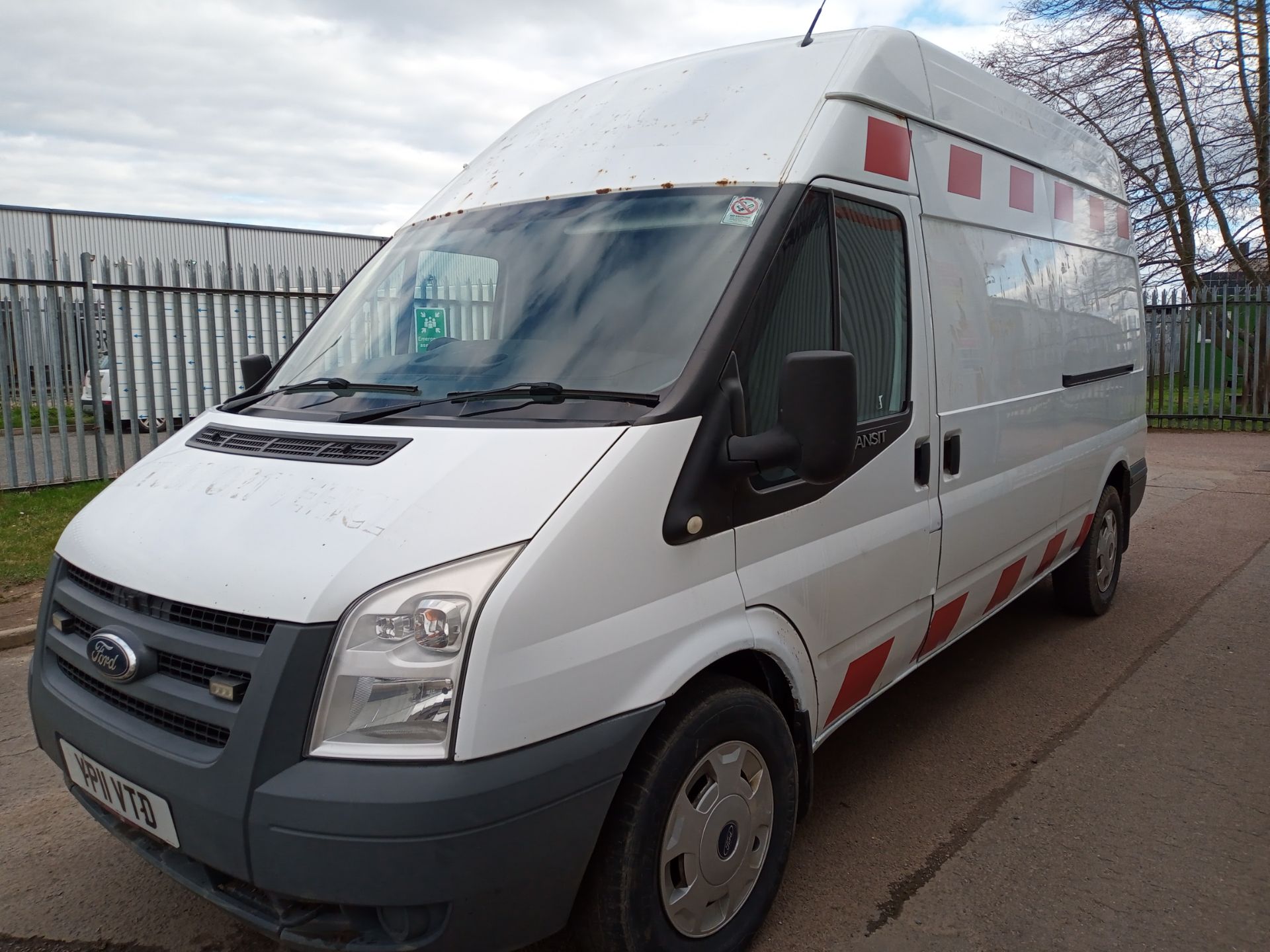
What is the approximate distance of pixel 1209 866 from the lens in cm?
322

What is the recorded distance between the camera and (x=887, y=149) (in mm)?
3404

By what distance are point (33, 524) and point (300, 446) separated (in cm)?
641

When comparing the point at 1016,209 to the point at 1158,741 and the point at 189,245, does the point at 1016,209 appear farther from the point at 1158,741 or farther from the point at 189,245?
the point at 189,245

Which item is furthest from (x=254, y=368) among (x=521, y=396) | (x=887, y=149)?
(x=887, y=149)

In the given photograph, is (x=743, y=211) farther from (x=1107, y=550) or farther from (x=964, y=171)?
(x=1107, y=550)

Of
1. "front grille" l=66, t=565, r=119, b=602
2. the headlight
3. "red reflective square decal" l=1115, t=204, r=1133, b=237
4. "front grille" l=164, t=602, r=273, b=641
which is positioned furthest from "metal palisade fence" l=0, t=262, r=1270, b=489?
the headlight

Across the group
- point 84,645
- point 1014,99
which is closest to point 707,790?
point 84,645

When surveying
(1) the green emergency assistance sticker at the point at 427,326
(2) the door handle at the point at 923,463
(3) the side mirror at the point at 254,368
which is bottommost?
(2) the door handle at the point at 923,463

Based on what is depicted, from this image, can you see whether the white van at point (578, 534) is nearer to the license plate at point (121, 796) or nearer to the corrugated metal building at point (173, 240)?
the license plate at point (121, 796)

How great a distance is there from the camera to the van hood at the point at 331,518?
2168 mm

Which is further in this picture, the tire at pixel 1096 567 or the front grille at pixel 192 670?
the tire at pixel 1096 567

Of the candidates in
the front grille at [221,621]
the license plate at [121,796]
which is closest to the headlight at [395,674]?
the front grille at [221,621]

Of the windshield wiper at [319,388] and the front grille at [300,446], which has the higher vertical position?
the windshield wiper at [319,388]

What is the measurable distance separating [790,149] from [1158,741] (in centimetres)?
295
